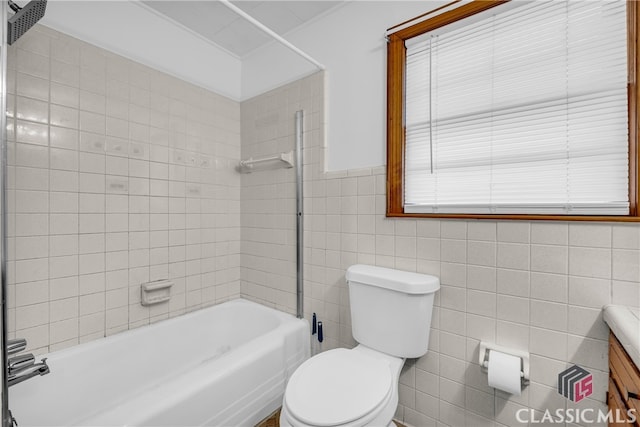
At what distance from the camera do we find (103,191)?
62.1 inches

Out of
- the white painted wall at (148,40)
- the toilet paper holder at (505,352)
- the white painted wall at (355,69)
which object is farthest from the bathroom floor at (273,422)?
the white painted wall at (148,40)

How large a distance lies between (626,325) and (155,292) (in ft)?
6.96

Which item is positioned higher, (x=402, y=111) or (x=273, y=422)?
(x=402, y=111)

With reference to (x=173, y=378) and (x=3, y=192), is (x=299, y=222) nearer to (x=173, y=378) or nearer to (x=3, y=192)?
(x=173, y=378)

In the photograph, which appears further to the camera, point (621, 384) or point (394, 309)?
point (394, 309)

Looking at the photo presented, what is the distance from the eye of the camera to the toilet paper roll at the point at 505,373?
109cm

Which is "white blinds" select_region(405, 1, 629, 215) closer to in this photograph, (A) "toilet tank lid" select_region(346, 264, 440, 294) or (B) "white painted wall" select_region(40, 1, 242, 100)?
(A) "toilet tank lid" select_region(346, 264, 440, 294)

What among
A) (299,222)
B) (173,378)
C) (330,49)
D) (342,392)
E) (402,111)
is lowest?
(173,378)

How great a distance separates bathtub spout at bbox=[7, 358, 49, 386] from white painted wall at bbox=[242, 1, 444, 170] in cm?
158

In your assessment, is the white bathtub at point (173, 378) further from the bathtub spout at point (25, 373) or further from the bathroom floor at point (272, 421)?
the bathtub spout at point (25, 373)

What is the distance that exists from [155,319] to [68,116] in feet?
4.00

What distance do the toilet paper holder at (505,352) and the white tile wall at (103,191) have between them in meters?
1.69

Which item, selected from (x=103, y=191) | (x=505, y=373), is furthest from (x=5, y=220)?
(x=505, y=373)

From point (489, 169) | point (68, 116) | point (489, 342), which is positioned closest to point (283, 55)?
point (68, 116)
